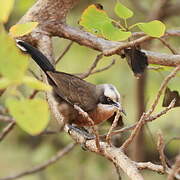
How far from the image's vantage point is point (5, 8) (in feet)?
3.51

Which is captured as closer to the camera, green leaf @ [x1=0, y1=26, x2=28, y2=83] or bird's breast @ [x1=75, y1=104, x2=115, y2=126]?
green leaf @ [x1=0, y1=26, x2=28, y2=83]

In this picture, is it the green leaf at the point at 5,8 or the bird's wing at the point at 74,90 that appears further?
the bird's wing at the point at 74,90

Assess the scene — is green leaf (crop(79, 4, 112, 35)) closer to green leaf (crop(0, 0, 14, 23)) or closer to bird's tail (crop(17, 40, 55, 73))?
bird's tail (crop(17, 40, 55, 73))

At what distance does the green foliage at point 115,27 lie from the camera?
163 cm

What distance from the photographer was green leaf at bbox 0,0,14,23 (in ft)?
3.48

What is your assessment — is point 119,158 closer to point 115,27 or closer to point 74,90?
point 115,27

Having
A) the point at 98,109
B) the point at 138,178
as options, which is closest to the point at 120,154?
the point at 138,178

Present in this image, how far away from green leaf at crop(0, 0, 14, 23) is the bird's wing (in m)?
1.15

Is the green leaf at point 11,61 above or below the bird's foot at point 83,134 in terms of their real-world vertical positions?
above

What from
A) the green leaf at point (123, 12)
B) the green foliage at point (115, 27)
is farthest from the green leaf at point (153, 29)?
the green leaf at point (123, 12)

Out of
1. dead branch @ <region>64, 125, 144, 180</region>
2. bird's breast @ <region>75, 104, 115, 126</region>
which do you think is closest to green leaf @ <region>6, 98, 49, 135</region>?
dead branch @ <region>64, 125, 144, 180</region>

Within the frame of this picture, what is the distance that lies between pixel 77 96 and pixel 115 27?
2.38 ft

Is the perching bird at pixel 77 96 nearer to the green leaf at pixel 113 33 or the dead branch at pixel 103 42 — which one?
the dead branch at pixel 103 42

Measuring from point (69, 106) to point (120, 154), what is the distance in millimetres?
859
